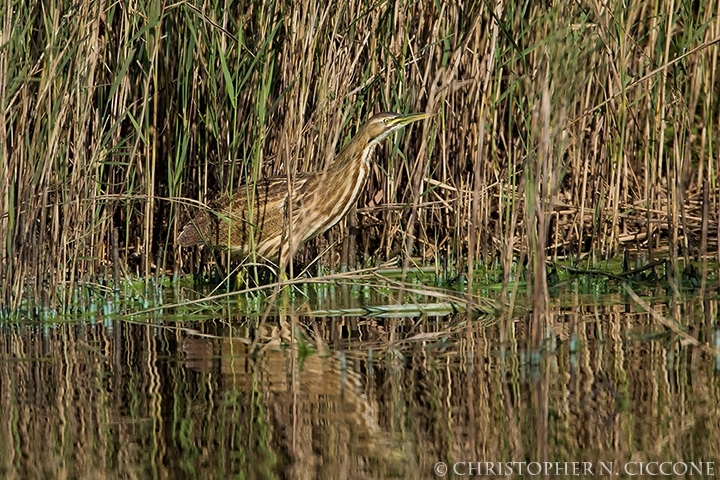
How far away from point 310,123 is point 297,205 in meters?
0.38

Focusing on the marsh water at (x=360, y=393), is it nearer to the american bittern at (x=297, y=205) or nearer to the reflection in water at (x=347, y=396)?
the reflection in water at (x=347, y=396)

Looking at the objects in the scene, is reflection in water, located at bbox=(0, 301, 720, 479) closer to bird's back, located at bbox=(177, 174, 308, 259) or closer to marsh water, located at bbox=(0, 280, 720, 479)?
marsh water, located at bbox=(0, 280, 720, 479)

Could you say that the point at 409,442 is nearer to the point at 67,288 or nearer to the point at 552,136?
the point at 552,136

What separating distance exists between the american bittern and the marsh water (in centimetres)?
68

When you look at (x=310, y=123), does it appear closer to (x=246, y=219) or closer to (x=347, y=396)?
(x=246, y=219)

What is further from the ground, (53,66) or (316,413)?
(53,66)

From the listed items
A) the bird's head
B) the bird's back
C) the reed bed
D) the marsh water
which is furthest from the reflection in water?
the bird's head

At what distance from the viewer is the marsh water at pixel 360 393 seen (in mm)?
2527

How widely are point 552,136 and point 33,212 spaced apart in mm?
1797

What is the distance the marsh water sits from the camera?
2.53 m

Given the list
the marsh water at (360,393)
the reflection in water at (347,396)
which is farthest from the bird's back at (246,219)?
the reflection in water at (347,396)

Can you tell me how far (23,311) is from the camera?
13.9ft

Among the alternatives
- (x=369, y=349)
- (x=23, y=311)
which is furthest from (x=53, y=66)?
(x=369, y=349)

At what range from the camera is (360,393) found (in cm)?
309
